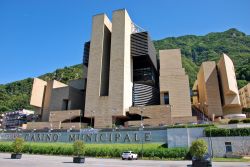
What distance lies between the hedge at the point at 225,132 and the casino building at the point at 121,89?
2567cm

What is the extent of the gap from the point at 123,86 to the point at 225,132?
1519 inches

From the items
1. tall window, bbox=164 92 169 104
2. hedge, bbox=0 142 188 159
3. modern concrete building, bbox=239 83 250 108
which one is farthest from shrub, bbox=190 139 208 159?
modern concrete building, bbox=239 83 250 108

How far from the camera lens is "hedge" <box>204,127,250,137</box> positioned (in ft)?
130

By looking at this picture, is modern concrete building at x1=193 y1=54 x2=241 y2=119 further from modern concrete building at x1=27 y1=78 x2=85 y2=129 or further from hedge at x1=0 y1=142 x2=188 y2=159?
modern concrete building at x1=27 y1=78 x2=85 y2=129

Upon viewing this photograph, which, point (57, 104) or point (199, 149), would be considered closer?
point (199, 149)

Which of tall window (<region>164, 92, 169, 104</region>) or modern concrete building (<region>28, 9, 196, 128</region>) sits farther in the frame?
tall window (<region>164, 92, 169, 104</region>)

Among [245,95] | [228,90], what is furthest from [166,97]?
[245,95]

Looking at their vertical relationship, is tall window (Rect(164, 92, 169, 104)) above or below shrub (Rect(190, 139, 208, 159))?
above

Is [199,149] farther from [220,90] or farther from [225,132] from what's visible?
[220,90]

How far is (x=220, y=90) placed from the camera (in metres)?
80.9

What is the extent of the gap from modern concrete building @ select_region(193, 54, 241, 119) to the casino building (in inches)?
287

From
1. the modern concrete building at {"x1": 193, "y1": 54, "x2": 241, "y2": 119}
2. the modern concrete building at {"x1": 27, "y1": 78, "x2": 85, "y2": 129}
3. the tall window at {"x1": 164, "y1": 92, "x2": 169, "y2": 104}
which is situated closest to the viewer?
the modern concrete building at {"x1": 193, "y1": 54, "x2": 241, "y2": 119}

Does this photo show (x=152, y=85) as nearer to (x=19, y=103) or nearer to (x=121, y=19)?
(x=121, y=19)

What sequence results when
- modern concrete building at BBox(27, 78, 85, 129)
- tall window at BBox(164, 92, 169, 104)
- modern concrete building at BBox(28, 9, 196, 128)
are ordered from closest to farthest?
1. modern concrete building at BBox(28, 9, 196, 128)
2. tall window at BBox(164, 92, 169, 104)
3. modern concrete building at BBox(27, 78, 85, 129)
